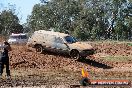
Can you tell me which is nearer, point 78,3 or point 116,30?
point 116,30

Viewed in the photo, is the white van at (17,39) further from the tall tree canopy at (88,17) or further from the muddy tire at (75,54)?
the tall tree canopy at (88,17)

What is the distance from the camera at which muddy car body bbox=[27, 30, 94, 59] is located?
1070 inches

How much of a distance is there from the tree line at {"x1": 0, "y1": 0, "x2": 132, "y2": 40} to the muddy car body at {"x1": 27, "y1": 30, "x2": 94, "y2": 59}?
195ft

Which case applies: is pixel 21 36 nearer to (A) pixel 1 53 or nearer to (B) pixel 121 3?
(A) pixel 1 53

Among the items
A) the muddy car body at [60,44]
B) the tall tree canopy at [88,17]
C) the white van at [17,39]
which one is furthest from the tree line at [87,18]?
the muddy car body at [60,44]

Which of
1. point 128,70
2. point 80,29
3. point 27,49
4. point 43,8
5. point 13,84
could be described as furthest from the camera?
point 43,8

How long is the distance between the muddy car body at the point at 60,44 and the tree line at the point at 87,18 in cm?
5934

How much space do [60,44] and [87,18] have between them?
66.6 m

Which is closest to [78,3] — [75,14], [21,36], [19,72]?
[75,14]

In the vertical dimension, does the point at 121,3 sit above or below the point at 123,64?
above

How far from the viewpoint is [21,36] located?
135ft

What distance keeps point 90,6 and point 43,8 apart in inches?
485

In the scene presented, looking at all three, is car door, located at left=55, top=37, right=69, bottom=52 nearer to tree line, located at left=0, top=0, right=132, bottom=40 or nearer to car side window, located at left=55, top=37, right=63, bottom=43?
car side window, located at left=55, top=37, right=63, bottom=43

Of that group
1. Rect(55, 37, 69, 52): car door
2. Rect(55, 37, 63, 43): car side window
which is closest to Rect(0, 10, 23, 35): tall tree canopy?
Rect(55, 37, 63, 43): car side window
